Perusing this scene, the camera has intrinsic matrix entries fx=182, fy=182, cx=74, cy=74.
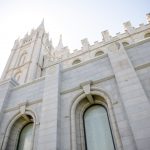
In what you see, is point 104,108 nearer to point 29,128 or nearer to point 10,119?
point 29,128

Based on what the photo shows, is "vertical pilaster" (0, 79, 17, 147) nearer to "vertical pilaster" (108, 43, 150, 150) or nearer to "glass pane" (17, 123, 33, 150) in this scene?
"glass pane" (17, 123, 33, 150)

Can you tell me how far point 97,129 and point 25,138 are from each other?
4.52m

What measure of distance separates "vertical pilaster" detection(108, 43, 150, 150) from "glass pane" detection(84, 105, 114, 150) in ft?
4.78

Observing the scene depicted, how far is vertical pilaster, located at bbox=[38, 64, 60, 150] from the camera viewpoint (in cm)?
850

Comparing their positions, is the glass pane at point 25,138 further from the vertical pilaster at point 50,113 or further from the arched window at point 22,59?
the arched window at point 22,59

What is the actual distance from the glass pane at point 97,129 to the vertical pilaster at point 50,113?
155 centimetres

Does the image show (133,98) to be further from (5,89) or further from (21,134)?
(5,89)

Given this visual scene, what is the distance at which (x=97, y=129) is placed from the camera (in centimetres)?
897

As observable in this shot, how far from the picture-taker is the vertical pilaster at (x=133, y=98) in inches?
274

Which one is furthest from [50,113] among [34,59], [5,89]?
[34,59]

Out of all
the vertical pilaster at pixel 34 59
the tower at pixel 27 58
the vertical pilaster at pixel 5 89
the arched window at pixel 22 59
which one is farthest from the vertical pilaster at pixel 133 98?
the arched window at pixel 22 59

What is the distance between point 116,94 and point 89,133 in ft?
7.71

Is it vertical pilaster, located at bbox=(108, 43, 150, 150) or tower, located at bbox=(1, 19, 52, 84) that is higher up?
tower, located at bbox=(1, 19, 52, 84)

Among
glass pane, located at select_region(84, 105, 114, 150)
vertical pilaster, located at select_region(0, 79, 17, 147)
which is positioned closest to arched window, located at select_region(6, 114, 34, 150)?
vertical pilaster, located at select_region(0, 79, 17, 147)
